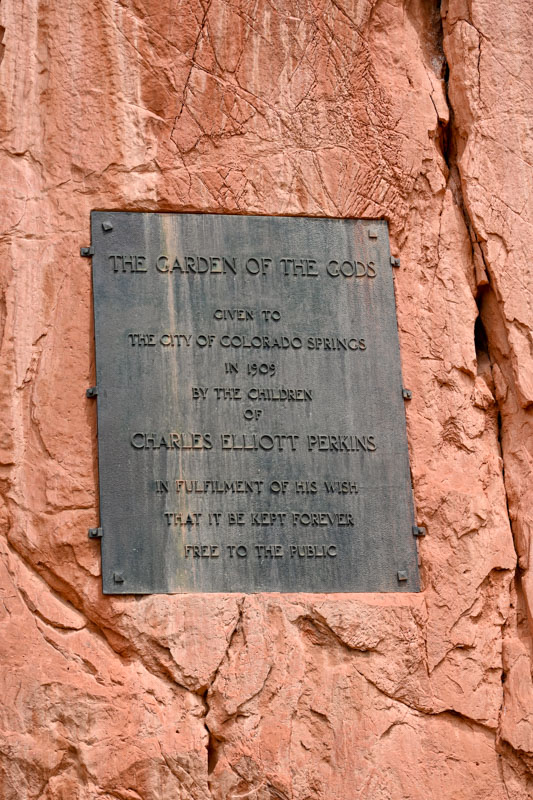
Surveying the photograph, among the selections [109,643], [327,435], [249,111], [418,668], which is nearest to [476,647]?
[418,668]

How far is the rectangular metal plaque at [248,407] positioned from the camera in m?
4.96

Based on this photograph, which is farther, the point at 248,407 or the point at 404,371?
the point at 404,371

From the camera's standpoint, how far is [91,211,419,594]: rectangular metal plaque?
4961 millimetres

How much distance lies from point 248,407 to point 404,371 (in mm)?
722

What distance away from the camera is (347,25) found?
Result: 18.7ft

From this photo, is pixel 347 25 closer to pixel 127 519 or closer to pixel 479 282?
pixel 479 282

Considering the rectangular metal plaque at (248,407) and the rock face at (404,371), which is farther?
the rectangular metal plaque at (248,407)

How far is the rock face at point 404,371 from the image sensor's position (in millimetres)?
4707

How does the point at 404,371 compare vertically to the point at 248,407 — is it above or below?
above

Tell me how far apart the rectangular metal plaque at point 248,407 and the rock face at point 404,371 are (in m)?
0.09

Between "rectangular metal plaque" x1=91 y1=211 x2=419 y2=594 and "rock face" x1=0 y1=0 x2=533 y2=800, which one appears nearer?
"rock face" x1=0 y1=0 x2=533 y2=800

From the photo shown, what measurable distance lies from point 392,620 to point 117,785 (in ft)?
4.11

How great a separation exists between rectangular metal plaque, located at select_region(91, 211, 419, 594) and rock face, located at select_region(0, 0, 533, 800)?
9 cm

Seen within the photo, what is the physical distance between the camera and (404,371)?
5.39 metres
